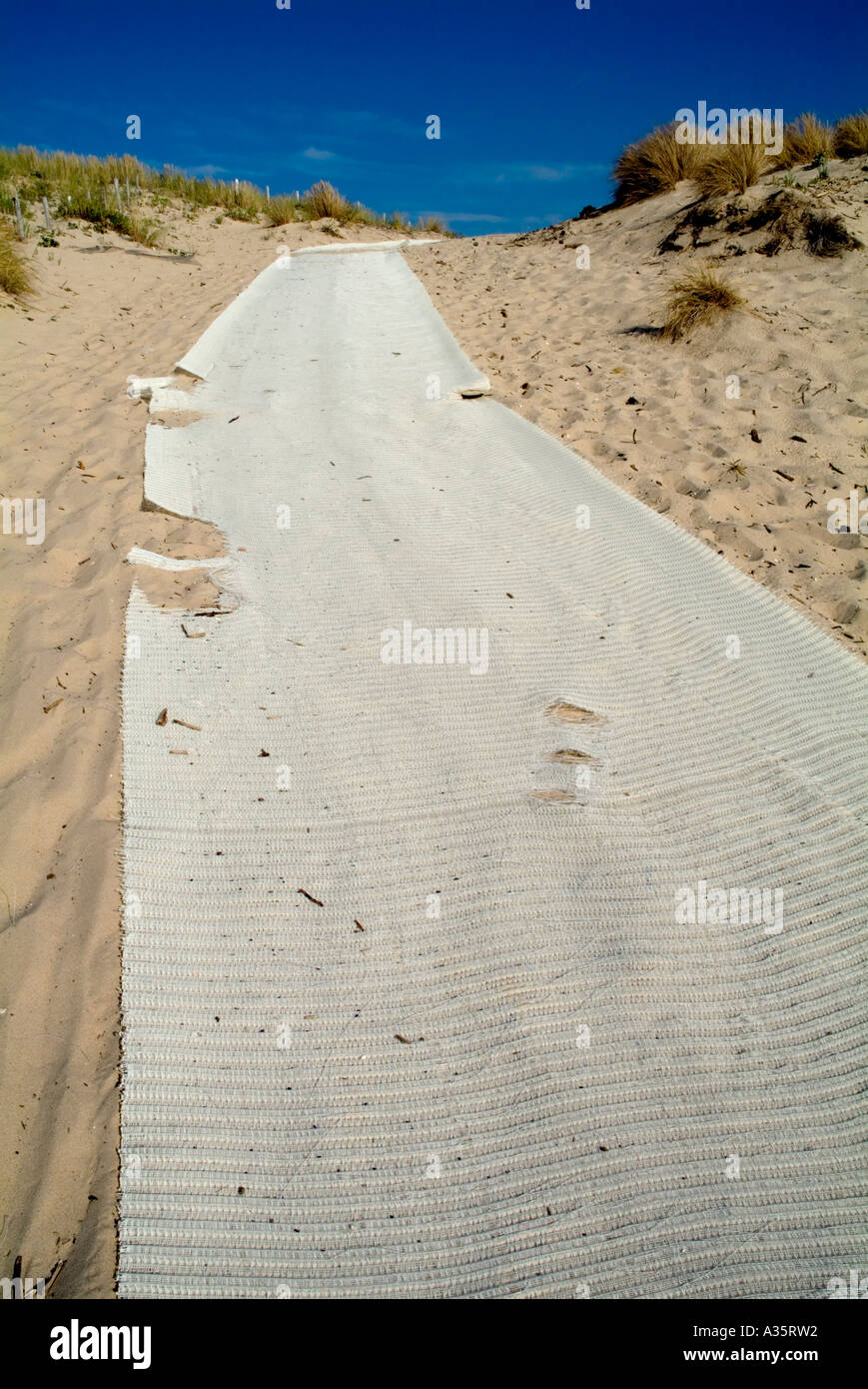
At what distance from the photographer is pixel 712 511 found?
4.02m

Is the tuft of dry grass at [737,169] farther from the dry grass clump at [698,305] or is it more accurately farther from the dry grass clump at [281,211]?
the dry grass clump at [281,211]

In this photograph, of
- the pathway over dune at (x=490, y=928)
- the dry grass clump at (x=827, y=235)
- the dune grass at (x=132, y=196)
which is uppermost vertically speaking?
the dune grass at (x=132, y=196)

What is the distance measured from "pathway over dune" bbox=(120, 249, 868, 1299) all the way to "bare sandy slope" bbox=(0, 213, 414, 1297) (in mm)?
75

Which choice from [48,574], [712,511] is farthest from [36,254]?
[712,511]

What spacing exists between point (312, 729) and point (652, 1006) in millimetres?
1344

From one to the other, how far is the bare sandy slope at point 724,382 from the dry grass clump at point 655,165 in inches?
54.4

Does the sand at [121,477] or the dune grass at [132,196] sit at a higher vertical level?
the dune grass at [132,196]

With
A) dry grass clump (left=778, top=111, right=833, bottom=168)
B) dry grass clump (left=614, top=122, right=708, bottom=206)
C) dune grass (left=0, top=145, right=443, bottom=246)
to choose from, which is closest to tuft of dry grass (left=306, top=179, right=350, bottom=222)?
dune grass (left=0, top=145, right=443, bottom=246)

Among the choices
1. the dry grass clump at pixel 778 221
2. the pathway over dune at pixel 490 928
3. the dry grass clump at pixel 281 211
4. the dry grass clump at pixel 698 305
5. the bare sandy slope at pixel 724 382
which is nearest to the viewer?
the pathway over dune at pixel 490 928

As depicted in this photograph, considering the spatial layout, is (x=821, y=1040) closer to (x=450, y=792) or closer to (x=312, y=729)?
(x=450, y=792)

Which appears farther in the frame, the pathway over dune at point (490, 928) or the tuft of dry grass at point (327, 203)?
the tuft of dry grass at point (327, 203)

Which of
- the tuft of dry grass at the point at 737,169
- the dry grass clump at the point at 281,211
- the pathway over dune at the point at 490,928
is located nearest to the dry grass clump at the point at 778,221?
the tuft of dry grass at the point at 737,169

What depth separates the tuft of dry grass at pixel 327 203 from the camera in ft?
52.7

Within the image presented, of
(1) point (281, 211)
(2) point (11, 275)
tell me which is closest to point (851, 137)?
(2) point (11, 275)
